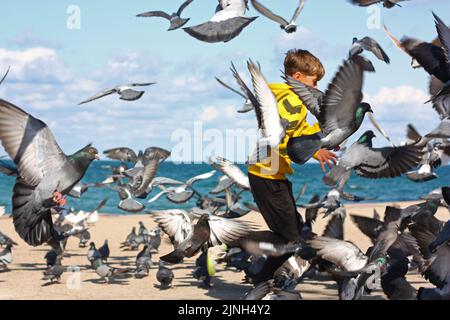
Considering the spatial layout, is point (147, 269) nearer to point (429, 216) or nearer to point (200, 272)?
point (200, 272)

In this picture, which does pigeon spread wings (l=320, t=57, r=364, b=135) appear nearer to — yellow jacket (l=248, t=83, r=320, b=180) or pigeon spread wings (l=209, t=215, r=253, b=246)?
Answer: yellow jacket (l=248, t=83, r=320, b=180)

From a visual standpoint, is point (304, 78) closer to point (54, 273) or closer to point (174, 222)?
point (174, 222)

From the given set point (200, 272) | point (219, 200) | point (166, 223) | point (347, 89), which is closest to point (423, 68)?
point (347, 89)

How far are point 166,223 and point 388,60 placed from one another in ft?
10.4

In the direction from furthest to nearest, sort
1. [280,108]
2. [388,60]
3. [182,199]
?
[182,199]
[388,60]
[280,108]

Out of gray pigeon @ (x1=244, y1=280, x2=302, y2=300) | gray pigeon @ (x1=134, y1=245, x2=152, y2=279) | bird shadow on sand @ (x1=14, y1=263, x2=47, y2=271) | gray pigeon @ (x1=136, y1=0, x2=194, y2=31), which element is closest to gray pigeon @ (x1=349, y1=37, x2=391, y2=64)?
gray pigeon @ (x1=136, y1=0, x2=194, y2=31)

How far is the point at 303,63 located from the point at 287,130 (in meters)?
0.77

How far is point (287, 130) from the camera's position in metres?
6.52

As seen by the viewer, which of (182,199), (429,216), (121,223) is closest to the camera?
(429,216)

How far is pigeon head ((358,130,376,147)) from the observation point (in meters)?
6.85

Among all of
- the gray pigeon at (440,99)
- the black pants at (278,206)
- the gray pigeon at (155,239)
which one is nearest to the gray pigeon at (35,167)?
the black pants at (278,206)

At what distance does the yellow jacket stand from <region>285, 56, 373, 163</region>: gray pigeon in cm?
21

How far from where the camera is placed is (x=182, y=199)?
1110 centimetres

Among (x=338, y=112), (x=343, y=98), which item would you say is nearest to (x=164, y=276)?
(x=338, y=112)
